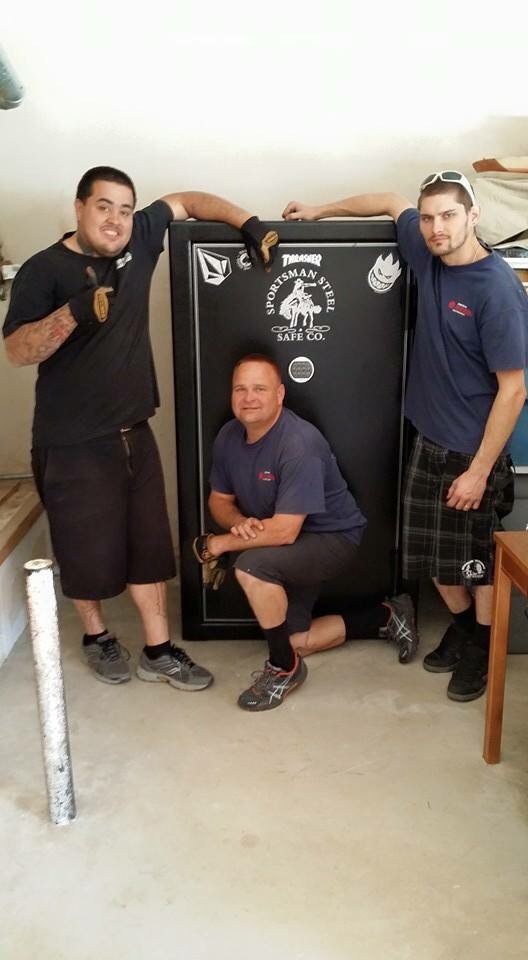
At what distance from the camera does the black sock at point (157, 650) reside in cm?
303

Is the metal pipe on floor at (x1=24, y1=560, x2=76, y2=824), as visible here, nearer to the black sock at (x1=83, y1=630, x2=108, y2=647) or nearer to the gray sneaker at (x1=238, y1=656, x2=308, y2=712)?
the gray sneaker at (x1=238, y1=656, x2=308, y2=712)

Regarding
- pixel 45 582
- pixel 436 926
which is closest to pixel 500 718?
pixel 436 926

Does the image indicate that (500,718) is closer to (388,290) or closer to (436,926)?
(436,926)

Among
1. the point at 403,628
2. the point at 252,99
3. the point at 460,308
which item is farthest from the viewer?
the point at 252,99

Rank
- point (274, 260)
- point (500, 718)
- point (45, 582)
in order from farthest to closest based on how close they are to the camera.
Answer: point (274, 260), point (500, 718), point (45, 582)

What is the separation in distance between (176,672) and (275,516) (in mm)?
648

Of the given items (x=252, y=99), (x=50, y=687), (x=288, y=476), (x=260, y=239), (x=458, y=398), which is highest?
(x=252, y=99)

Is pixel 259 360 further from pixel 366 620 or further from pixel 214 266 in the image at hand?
pixel 366 620

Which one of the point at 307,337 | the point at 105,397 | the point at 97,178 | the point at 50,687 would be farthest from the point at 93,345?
the point at 50,687

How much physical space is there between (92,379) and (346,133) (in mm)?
1611

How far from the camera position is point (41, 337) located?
257 centimetres

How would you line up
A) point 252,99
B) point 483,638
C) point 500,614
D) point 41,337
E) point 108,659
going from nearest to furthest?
point 500,614, point 41,337, point 483,638, point 108,659, point 252,99

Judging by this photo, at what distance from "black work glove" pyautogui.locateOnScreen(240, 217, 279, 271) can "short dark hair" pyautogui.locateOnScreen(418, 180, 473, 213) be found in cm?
53

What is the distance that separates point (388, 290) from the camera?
9.94 ft
